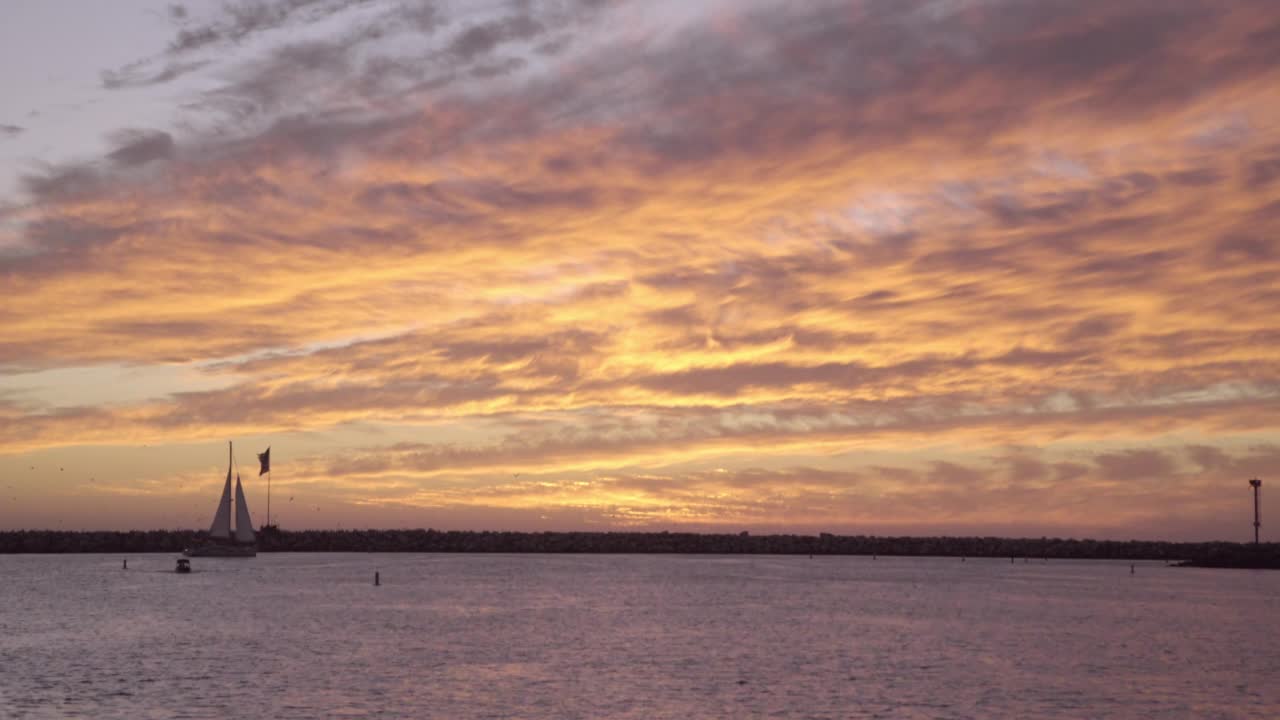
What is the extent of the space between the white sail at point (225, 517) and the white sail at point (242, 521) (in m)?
1.48

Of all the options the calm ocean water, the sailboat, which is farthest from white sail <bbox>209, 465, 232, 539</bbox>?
the calm ocean water

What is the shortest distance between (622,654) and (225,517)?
140 m

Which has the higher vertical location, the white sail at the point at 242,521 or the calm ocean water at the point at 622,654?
the white sail at the point at 242,521

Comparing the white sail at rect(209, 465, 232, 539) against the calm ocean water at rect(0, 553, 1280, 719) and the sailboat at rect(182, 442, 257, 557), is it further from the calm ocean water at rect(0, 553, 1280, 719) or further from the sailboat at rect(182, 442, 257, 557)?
the calm ocean water at rect(0, 553, 1280, 719)

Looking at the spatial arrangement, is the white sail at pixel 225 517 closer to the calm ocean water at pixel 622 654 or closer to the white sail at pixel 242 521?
the white sail at pixel 242 521

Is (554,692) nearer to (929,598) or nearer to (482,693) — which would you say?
(482,693)

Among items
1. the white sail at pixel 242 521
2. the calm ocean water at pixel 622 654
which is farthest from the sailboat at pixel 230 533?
the calm ocean water at pixel 622 654

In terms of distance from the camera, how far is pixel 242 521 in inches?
7608

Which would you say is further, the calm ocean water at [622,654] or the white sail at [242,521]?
the white sail at [242,521]

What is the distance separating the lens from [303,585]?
135875 mm

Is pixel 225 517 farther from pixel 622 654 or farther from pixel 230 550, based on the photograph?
pixel 622 654

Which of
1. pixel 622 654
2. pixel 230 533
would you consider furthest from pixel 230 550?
pixel 622 654

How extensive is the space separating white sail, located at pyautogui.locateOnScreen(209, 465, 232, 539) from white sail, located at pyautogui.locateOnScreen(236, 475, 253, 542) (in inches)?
58.2

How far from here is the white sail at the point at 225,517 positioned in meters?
183
